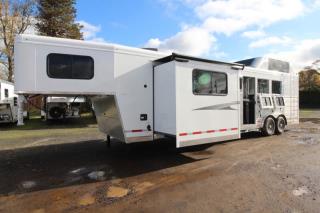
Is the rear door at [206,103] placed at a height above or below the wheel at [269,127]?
above

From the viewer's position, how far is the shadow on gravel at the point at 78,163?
16.3 feet

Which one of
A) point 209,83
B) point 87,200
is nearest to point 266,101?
point 209,83

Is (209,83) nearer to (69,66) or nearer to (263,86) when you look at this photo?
(69,66)

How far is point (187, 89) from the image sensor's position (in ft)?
18.8

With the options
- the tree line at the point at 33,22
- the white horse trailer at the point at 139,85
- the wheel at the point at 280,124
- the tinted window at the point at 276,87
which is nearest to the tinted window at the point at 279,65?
the tinted window at the point at 276,87

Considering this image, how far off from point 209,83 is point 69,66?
11.4 feet

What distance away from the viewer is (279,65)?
10.3 metres

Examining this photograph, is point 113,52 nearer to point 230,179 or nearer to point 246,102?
point 230,179

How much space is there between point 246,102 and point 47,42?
262 inches

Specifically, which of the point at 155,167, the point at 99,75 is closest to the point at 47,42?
the point at 99,75

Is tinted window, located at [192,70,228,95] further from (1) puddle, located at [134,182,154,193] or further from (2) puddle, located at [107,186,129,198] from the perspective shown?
(2) puddle, located at [107,186,129,198]

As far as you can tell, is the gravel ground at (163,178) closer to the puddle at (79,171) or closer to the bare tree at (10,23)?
the puddle at (79,171)

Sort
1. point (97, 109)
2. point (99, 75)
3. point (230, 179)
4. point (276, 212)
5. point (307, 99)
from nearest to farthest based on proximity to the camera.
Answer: point (276, 212) → point (230, 179) → point (99, 75) → point (97, 109) → point (307, 99)

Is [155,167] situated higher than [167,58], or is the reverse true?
[167,58]
